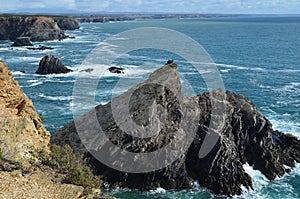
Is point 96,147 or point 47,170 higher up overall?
point 47,170

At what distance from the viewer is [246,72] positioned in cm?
8450

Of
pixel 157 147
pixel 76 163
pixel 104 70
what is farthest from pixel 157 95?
pixel 104 70

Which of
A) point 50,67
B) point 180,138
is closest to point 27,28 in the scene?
point 50,67

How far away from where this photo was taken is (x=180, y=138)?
34.7 meters

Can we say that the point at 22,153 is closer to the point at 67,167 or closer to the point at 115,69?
the point at 67,167

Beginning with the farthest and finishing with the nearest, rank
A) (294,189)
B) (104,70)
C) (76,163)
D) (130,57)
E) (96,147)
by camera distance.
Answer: (130,57) < (104,70) < (294,189) < (96,147) < (76,163)

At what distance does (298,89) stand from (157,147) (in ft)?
152

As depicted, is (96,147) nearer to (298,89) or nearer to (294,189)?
(294,189)

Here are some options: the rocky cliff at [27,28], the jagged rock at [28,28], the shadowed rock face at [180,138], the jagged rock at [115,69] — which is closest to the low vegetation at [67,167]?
the shadowed rock face at [180,138]

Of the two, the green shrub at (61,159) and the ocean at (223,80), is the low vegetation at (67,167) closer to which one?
the green shrub at (61,159)

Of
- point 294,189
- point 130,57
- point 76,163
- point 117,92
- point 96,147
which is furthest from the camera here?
point 130,57

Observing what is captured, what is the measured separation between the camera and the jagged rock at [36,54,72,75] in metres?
83.2

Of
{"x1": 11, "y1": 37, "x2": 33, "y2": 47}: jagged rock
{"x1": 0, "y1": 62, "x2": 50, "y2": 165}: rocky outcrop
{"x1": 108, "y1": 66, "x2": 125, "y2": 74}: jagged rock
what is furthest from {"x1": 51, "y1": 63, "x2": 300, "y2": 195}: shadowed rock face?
{"x1": 11, "y1": 37, "x2": 33, "y2": 47}: jagged rock

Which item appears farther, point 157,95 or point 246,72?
point 246,72
